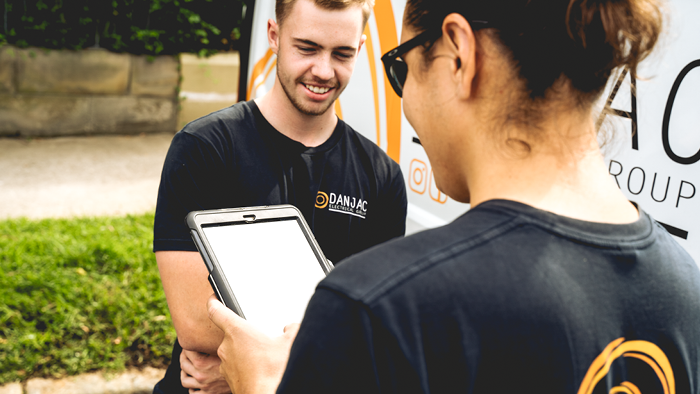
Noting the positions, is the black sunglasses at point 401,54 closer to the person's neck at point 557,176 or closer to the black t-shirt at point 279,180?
the person's neck at point 557,176

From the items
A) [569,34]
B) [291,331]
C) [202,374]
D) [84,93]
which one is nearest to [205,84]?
[84,93]

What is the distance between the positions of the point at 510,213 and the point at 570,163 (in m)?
0.15

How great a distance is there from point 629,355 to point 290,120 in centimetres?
142

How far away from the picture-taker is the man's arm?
174cm

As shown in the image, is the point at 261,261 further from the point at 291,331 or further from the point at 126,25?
the point at 126,25

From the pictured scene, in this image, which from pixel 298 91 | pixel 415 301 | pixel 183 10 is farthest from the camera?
pixel 183 10

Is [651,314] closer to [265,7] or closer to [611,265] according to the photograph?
[611,265]

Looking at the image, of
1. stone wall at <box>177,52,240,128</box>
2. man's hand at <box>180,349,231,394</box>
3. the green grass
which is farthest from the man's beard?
stone wall at <box>177,52,240,128</box>

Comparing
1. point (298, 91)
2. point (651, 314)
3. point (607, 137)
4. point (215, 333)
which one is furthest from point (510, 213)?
point (298, 91)

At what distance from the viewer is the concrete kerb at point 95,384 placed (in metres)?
3.19

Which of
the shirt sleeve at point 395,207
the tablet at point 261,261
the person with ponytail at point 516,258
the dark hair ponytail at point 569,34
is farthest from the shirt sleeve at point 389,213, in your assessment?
the dark hair ponytail at point 569,34

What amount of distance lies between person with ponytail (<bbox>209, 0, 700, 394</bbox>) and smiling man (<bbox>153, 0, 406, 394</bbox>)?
31.0 inches

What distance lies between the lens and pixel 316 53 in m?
2.14

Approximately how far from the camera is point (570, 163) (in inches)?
36.8
